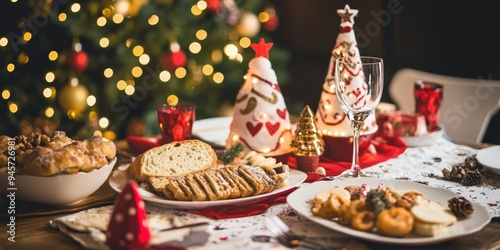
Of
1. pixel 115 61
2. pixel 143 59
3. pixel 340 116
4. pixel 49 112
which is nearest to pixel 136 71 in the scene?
pixel 143 59

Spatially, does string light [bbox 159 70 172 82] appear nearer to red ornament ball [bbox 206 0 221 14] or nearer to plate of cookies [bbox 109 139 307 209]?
red ornament ball [bbox 206 0 221 14]

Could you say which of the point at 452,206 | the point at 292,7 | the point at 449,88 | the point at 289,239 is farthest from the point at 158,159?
the point at 292,7

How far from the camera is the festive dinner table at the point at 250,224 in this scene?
1.08 m

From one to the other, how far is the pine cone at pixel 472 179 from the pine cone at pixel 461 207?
31 centimetres

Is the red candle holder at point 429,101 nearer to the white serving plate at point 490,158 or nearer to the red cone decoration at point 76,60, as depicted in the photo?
the white serving plate at point 490,158

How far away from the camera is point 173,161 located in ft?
4.65

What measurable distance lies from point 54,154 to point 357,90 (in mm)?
738

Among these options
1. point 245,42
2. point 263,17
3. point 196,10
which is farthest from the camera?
point 263,17

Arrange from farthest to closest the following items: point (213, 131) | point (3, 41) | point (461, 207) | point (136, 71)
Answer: point (136, 71) → point (3, 41) → point (213, 131) → point (461, 207)

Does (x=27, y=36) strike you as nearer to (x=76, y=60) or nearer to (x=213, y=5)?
(x=76, y=60)

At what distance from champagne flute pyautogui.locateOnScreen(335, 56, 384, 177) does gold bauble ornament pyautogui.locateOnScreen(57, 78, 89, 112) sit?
5.90ft

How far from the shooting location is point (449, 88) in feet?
8.27

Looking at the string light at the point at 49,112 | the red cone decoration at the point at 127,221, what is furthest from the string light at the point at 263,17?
the red cone decoration at the point at 127,221

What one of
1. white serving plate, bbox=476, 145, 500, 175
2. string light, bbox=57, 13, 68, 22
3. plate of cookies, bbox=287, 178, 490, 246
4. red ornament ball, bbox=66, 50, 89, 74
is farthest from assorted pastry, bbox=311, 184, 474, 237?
string light, bbox=57, 13, 68, 22
